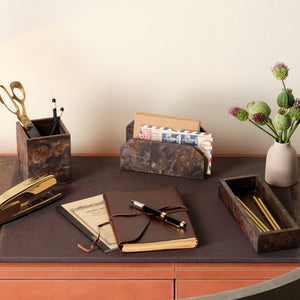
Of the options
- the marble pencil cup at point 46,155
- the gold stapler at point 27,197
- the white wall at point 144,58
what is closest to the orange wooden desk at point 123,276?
the gold stapler at point 27,197

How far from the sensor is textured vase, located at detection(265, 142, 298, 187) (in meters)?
1.35

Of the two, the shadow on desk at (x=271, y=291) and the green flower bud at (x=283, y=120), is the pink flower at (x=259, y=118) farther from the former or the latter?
the shadow on desk at (x=271, y=291)

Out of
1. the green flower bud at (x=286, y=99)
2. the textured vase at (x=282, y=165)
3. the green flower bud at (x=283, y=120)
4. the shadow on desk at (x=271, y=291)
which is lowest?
the textured vase at (x=282, y=165)

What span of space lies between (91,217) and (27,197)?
6.6 inches

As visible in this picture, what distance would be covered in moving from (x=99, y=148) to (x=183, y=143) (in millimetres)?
323

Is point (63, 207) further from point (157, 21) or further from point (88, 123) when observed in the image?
point (157, 21)

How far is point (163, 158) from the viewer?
1.39 m

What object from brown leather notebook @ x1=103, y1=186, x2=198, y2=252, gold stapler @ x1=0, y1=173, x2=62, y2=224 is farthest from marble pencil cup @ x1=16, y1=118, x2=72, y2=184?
brown leather notebook @ x1=103, y1=186, x2=198, y2=252

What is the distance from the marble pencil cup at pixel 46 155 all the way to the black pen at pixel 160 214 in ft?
0.74

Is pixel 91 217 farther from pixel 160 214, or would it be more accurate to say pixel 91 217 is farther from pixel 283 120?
pixel 283 120

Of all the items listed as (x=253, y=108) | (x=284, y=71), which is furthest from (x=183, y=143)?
(x=284, y=71)

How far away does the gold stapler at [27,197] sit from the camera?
4.01 feet

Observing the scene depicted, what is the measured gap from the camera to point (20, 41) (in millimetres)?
1480

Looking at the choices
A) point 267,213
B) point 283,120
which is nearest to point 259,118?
point 283,120
